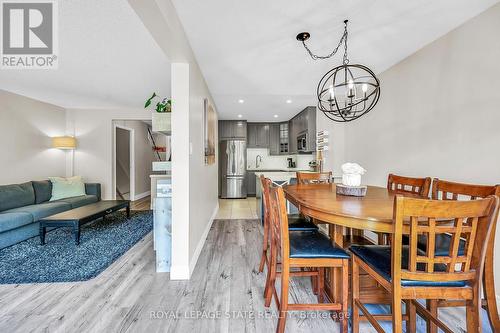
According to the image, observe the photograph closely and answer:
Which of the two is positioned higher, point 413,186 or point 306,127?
point 306,127

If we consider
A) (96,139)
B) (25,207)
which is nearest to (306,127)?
(96,139)

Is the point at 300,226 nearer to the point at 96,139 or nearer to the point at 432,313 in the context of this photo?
the point at 432,313

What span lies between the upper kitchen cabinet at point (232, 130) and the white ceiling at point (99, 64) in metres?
2.18

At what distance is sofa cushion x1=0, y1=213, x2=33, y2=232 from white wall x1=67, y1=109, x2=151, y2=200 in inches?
80.5

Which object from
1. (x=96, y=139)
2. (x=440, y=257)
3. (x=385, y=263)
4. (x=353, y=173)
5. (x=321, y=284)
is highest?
(x=96, y=139)

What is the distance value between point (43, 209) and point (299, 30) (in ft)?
13.7

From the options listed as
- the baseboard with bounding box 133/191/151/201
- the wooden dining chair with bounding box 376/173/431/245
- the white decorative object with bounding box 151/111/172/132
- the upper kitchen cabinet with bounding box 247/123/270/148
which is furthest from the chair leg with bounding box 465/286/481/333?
the baseboard with bounding box 133/191/151/201

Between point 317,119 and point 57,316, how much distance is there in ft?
14.8

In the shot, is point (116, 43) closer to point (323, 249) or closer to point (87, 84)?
point (87, 84)

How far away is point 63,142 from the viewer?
427 centimetres

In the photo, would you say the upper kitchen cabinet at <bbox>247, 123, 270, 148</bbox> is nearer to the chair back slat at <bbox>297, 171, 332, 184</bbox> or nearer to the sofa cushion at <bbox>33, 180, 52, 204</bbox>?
the chair back slat at <bbox>297, 171, 332, 184</bbox>

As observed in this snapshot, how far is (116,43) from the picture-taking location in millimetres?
2148

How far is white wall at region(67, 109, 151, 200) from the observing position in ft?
15.5

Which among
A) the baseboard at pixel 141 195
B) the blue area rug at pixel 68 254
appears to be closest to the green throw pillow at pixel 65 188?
the blue area rug at pixel 68 254
